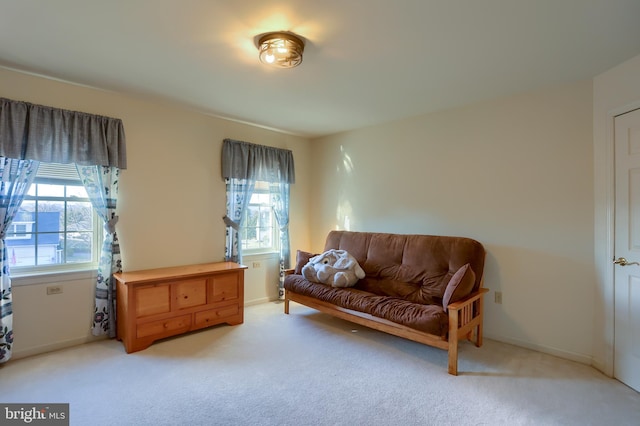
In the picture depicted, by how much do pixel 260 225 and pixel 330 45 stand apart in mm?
2884

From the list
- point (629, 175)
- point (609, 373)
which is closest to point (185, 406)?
point (609, 373)

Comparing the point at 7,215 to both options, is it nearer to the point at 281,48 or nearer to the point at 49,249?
the point at 49,249

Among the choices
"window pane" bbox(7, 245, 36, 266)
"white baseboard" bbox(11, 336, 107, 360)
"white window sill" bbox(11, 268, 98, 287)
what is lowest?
"white baseboard" bbox(11, 336, 107, 360)

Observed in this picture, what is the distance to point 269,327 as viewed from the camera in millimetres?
3559

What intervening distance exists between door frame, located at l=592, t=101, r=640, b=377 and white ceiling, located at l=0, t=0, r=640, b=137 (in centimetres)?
64

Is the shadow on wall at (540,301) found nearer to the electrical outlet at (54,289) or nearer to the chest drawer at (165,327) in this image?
the chest drawer at (165,327)

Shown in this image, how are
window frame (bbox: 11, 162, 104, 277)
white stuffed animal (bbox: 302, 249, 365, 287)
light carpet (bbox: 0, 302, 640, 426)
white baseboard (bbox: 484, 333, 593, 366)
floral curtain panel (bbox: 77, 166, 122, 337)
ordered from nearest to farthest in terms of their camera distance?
light carpet (bbox: 0, 302, 640, 426) < white baseboard (bbox: 484, 333, 593, 366) < window frame (bbox: 11, 162, 104, 277) < floral curtain panel (bbox: 77, 166, 122, 337) < white stuffed animal (bbox: 302, 249, 365, 287)

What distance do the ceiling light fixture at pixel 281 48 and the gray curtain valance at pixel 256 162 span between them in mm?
1903

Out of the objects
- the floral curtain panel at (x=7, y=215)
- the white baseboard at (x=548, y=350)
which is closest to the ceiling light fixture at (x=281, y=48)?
the floral curtain panel at (x=7, y=215)

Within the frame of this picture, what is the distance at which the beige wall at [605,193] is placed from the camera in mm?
2521

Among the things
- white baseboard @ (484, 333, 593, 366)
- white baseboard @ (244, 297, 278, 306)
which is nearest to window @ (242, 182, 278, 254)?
white baseboard @ (244, 297, 278, 306)

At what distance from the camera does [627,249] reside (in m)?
2.45

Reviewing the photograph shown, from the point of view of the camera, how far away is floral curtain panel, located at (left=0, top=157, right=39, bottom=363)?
261 cm

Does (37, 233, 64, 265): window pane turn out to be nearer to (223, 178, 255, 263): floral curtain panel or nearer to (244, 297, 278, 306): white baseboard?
(223, 178, 255, 263): floral curtain panel
